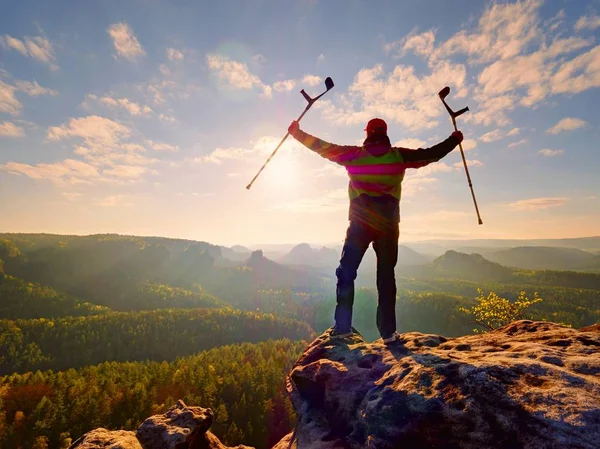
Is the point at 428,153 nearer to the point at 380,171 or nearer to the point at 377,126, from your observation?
the point at 380,171

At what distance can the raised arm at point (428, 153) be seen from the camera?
9.23 m

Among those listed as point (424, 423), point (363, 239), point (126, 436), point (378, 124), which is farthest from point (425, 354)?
point (126, 436)

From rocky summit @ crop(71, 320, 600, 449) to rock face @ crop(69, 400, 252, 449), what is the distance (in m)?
0.04

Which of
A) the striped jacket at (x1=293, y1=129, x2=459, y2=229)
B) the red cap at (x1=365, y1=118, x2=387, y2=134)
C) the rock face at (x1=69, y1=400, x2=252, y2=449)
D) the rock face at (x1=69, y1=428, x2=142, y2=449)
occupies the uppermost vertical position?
the red cap at (x1=365, y1=118, x2=387, y2=134)

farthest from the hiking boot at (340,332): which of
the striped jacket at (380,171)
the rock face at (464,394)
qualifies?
the striped jacket at (380,171)

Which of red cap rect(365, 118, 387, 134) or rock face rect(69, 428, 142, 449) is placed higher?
red cap rect(365, 118, 387, 134)

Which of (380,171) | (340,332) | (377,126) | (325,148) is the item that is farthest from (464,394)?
(325,148)

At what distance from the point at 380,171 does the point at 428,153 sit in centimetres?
161

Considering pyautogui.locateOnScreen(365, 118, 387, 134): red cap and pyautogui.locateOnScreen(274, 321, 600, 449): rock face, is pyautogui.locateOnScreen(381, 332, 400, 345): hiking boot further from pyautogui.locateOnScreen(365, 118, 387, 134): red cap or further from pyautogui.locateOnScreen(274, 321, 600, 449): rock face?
pyautogui.locateOnScreen(365, 118, 387, 134): red cap

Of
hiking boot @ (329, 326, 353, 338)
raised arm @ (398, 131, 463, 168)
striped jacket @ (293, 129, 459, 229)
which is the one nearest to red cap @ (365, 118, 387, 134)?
striped jacket @ (293, 129, 459, 229)

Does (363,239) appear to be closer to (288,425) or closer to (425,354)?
(425,354)

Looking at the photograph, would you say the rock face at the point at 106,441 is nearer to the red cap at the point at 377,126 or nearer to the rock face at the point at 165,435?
the rock face at the point at 165,435

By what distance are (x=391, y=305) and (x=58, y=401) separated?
11512 centimetres

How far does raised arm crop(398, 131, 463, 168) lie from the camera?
30.3 feet
